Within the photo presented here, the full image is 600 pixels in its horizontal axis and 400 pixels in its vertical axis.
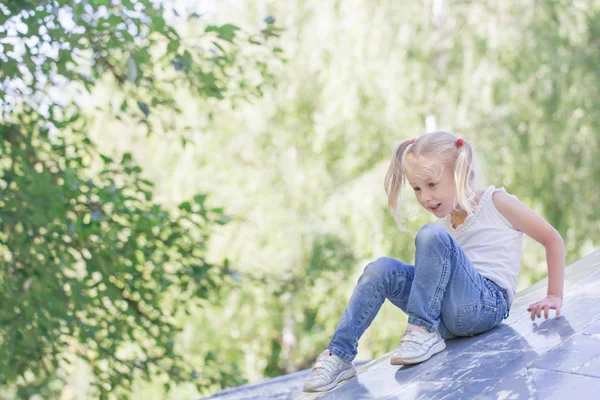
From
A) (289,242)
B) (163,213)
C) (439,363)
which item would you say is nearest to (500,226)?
(439,363)

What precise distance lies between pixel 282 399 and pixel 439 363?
1.39m

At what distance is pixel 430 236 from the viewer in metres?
2.92

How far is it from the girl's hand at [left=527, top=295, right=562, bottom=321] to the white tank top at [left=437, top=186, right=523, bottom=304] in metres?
0.12

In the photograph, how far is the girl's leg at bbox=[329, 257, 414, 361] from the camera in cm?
304

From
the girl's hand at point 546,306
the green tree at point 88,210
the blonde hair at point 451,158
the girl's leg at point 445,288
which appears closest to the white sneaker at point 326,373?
the girl's leg at point 445,288

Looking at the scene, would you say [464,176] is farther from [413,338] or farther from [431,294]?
[413,338]

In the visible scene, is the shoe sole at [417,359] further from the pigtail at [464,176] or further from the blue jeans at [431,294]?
the pigtail at [464,176]

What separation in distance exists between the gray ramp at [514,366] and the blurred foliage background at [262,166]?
2178 millimetres

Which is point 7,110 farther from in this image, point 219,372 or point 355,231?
point 355,231

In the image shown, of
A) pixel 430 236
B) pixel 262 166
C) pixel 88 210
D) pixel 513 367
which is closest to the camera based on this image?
pixel 513 367

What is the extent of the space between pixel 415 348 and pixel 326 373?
0.33 meters

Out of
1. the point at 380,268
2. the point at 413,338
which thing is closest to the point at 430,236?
the point at 380,268

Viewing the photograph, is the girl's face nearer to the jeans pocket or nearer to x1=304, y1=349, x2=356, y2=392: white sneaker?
the jeans pocket

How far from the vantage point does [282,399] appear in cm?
407
